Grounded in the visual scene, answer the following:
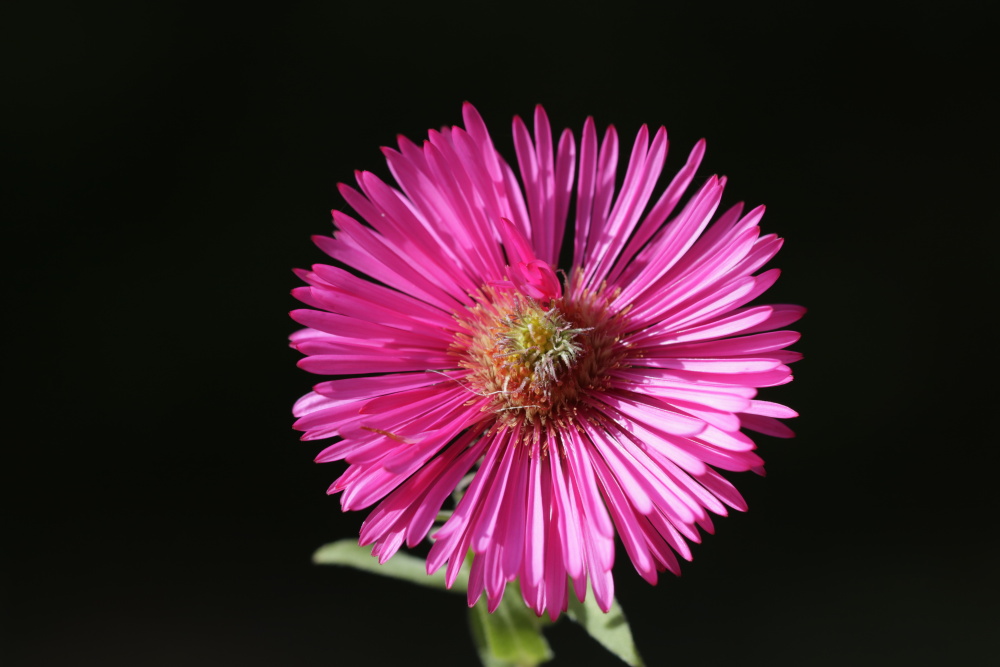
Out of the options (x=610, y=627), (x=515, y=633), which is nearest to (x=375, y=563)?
(x=515, y=633)

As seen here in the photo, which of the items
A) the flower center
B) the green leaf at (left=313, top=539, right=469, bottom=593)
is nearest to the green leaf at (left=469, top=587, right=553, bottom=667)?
the green leaf at (left=313, top=539, right=469, bottom=593)

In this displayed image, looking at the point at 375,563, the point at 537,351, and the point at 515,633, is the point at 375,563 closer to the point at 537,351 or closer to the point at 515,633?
the point at 515,633

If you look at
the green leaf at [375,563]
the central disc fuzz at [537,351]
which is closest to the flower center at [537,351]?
the central disc fuzz at [537,351]

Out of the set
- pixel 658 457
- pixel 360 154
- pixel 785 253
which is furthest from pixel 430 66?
pixel 658 457

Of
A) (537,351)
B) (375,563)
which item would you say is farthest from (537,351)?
(375,563)

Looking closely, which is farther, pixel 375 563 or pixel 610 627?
pixel 375 563

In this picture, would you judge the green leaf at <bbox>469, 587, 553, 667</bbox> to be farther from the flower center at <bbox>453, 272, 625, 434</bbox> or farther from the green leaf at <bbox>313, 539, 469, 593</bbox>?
the flower center at <bbox>453, 272, 625, 434</bbox>

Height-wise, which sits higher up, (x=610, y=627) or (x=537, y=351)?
(x=537, y=351)
